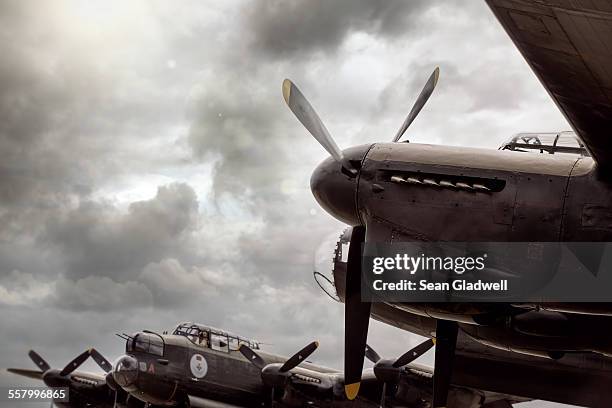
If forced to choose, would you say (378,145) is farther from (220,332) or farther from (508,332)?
(220,332)

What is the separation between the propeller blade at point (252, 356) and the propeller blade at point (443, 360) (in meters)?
18.4

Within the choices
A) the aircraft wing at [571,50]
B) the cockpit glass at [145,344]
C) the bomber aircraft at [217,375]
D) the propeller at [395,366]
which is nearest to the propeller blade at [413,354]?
the propeller at [395,366]

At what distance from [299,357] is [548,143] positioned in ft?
60.7

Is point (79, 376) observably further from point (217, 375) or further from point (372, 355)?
point (372, 355)

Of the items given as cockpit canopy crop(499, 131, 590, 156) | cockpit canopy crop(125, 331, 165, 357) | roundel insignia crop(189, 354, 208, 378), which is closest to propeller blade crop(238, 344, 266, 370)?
roundel insignia crop(189, 354, 208, 378)

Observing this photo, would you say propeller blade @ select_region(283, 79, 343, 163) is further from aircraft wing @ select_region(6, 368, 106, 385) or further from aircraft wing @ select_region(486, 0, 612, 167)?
aircraft wing @ select_region(6, 368, 106, 385)

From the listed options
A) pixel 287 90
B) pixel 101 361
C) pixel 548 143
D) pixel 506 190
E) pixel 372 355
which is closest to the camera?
pixel 506 190

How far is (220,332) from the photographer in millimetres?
28719

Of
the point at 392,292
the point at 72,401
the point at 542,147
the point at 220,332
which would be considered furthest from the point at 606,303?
the point at 72,401

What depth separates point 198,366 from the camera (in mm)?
27234

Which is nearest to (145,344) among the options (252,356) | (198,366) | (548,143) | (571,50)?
(198,366)

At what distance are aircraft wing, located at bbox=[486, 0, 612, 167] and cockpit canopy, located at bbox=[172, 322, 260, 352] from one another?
894 inches

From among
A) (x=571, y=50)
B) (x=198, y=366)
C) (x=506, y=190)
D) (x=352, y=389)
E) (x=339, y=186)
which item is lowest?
(x=352, y=389)

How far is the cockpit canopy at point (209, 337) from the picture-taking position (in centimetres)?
2800
